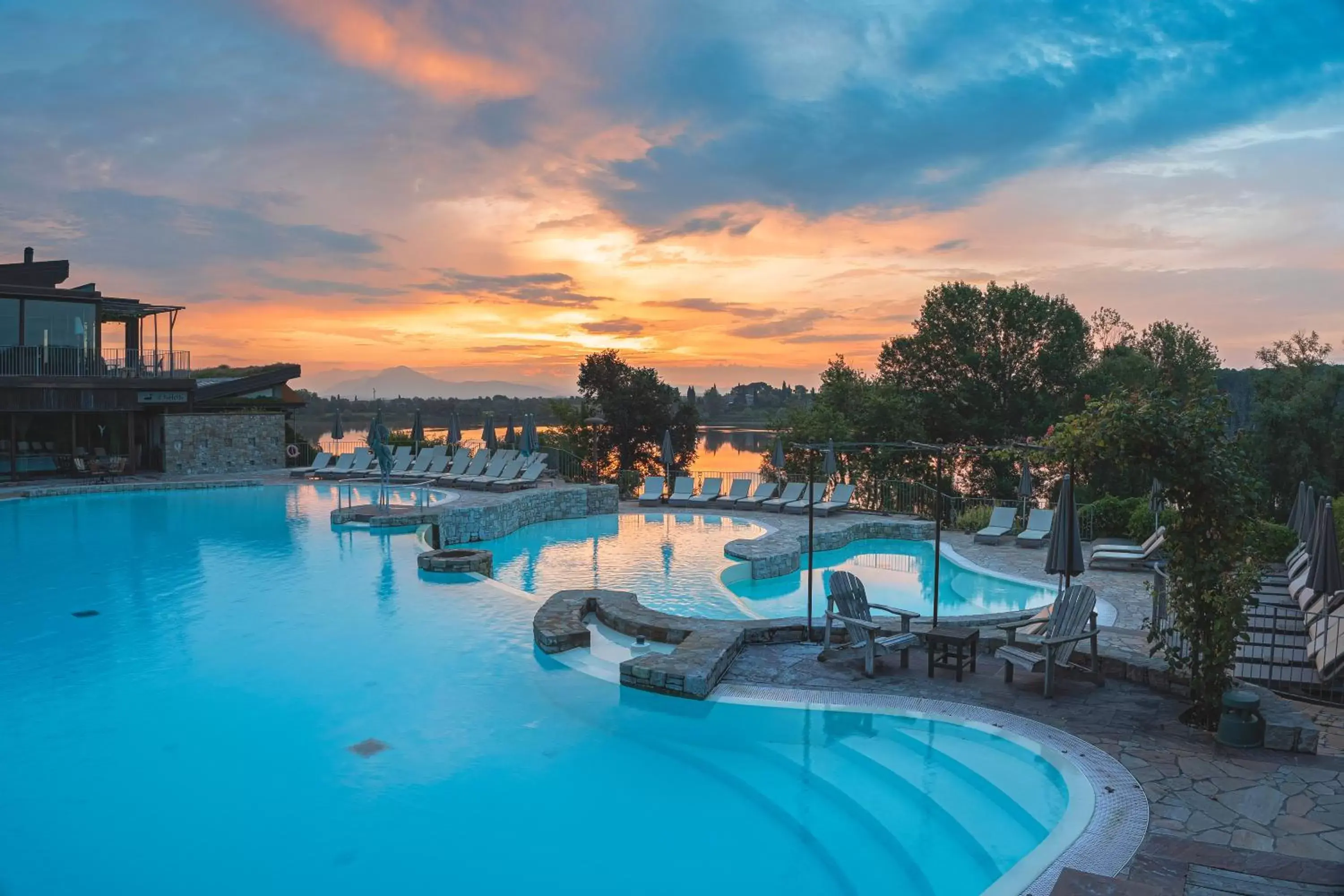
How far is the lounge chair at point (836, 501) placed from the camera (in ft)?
56.3

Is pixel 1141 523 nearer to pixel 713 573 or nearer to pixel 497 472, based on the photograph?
pixel 713 573

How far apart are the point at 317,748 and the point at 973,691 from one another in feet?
16.7

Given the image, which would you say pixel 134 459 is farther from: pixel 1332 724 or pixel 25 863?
pixel 1332 724

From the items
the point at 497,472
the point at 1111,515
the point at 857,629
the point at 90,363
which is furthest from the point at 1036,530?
the point at 90,363

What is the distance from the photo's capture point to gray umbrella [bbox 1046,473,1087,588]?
7582 mm

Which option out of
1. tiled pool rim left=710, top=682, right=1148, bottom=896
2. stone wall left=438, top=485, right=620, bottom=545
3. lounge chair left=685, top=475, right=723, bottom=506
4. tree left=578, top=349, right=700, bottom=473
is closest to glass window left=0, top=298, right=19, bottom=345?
stone wall left=438, top=485, right=620, bottom=545

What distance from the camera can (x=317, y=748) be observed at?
592 cm

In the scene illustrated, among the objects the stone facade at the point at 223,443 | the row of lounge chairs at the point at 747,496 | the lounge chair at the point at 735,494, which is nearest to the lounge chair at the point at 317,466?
the stone facade at the point at 223,443

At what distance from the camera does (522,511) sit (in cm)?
1669

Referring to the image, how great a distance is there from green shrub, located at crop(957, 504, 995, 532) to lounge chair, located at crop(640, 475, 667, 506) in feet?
22.5

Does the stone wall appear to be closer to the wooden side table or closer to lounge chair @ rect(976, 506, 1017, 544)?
lounge chair @ rect(976, 506, 1017, 544)

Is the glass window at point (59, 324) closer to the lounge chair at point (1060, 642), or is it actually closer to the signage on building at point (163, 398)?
the signage on building at point (163, 398)

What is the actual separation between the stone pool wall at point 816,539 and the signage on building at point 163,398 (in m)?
17.0

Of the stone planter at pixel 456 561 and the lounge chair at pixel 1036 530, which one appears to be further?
the lounge chair at pixel 1036 530
